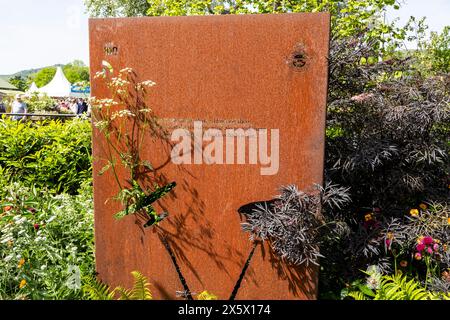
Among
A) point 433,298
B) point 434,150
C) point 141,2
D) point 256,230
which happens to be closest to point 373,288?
point 433,298

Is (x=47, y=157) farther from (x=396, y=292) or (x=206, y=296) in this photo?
(x=396, y=292)

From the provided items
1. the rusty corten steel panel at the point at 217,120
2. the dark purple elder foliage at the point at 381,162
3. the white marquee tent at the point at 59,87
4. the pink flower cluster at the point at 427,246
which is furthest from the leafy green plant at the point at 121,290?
the white marquee tent at the point at 59,87

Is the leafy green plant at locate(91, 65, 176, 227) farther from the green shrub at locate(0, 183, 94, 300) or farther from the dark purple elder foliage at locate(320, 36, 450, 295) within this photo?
the dark purple elder foliage at locate(320, 36, 450, 295)

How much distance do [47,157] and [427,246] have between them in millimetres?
4163

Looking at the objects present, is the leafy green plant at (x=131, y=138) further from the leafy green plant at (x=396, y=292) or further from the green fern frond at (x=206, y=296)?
the leafy green plant at (x=396, y=292)

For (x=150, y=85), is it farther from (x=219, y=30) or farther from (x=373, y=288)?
(x=373, y=288)

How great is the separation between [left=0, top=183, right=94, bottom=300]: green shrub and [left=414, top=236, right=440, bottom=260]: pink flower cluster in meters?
2.36

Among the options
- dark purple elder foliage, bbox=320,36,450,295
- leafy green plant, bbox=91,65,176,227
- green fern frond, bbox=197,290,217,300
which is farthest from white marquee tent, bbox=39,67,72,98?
green fern frond, bbox=197,290,217,300

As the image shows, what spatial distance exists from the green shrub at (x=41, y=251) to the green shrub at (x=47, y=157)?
3.85 feet

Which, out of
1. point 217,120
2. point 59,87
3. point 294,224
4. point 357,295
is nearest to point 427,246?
point 357,295

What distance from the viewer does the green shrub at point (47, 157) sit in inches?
192

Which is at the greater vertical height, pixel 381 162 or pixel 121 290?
pixel 381 162

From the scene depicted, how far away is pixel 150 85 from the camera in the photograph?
8.95ft

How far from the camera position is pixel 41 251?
9.72 ft
